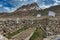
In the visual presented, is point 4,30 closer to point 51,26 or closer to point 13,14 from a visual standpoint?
point 13,14

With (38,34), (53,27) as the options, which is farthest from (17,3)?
(53,27)

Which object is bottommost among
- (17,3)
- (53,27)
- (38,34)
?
(38,34)

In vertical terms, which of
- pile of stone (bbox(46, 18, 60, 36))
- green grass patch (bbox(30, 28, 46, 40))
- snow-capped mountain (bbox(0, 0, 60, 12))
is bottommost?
green grass patch (bbox(30, 28, 46, 40))

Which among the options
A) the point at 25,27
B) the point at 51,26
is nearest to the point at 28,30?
the point at 25,27

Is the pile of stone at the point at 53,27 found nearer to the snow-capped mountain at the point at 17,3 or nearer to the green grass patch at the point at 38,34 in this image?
the green grass patch at the point at 38,34

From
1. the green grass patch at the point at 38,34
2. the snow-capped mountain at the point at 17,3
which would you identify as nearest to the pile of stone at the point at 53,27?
the green grass patch at the point at 38,34

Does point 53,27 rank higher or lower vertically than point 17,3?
lower

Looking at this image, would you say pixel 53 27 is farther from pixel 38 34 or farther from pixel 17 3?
pixel 17 3

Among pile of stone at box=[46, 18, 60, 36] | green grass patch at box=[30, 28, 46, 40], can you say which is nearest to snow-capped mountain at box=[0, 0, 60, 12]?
pile of stone at box=[46, 18, 60, 36]

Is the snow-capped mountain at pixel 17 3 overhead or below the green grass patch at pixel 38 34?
overhead

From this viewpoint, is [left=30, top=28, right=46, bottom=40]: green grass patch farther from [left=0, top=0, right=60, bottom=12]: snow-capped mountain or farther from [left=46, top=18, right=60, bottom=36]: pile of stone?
[left=0, top=0, right=60, bottom=12]: snow-capped mountain

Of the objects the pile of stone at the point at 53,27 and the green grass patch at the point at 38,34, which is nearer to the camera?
the green grass patch at the point at 38,34
